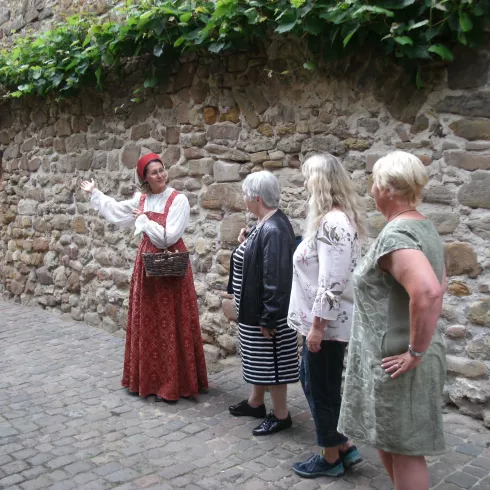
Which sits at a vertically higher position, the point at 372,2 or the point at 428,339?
the point at 372,2

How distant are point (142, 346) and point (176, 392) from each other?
380mm

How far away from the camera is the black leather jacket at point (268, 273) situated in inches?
136

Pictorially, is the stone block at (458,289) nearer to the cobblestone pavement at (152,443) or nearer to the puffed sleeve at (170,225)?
the cobblestone pavement at (152,443)

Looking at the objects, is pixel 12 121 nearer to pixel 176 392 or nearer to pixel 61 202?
pixel 61 202

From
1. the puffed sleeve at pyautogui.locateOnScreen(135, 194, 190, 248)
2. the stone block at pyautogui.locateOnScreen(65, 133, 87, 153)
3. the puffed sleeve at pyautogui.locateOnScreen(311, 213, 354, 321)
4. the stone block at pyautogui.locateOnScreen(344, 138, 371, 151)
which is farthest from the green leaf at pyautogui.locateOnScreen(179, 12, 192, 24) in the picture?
the puffed sleeve at pyautogui.locateOnScreen(311, 213, 354, 321)

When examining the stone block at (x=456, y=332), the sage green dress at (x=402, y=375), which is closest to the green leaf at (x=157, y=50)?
the stone block at (x=456, y=332)

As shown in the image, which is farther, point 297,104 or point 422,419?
point 297,104

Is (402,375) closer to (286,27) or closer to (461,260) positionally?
(461,260)

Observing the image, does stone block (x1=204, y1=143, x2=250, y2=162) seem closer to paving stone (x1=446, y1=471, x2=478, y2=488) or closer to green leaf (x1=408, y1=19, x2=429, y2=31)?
green leaf (x1=408, y1=19, x2=429, y2=31)

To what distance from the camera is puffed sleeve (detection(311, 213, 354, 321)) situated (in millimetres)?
2906

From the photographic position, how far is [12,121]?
24.4 feet

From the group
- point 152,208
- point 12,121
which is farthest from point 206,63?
point 12,121

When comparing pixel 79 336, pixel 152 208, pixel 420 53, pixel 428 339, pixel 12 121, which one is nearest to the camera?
pixel 428 339

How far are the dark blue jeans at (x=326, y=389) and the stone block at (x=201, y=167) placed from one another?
2.33m
